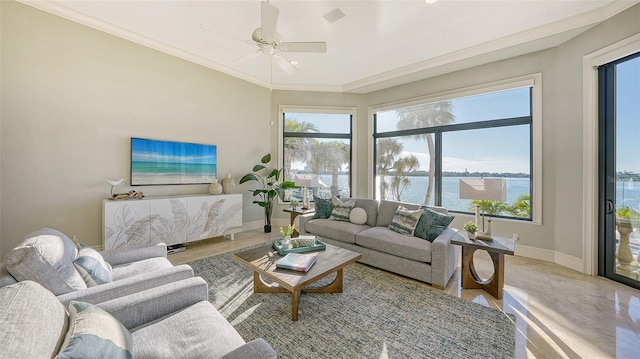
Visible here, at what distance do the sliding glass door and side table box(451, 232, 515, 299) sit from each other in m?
1.45

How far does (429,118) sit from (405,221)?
252 centimetres

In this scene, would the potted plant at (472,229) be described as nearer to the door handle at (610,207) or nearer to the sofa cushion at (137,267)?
the door handle at (610,207)

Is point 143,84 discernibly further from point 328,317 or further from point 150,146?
point 328,317

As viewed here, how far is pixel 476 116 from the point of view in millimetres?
4199

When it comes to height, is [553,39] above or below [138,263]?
above

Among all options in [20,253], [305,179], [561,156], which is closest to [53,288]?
[20,253]

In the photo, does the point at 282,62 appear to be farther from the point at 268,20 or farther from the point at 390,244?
the point at 390,244

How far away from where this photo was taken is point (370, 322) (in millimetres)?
2062

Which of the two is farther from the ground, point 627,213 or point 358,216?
point 627,213

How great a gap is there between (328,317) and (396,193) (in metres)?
3.56

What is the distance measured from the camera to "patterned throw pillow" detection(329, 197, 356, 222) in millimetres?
3859

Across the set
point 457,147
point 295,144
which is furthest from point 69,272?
point 457,147

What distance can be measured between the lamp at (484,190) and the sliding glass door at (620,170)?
1516mm

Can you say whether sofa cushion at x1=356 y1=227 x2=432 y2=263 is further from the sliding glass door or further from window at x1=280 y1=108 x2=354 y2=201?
window at x1=280 y1=108 x2=354 y2=201
